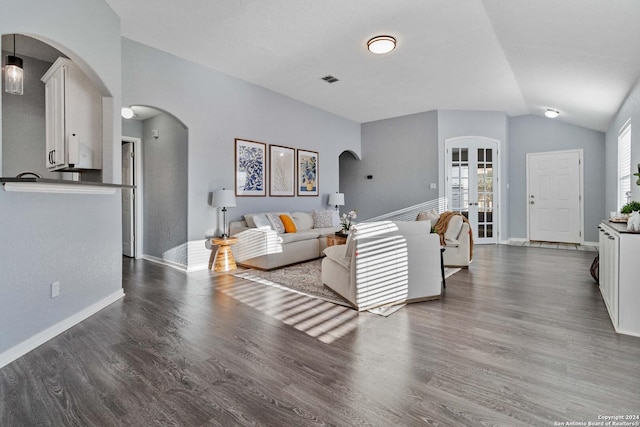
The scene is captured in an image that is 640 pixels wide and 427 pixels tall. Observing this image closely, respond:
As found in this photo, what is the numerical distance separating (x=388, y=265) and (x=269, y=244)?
2.18 m

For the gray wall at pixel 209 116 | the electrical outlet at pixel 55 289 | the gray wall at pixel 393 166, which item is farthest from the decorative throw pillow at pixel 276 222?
the gray wall at pixel 393 166

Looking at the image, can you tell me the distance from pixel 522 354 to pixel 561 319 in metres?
0.95

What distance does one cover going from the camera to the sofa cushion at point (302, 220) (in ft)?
19.6

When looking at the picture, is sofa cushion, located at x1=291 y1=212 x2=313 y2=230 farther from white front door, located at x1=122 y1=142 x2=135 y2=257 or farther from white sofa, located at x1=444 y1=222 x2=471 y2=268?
white front door, located at x1=122 y1=142 x2=135 y2=257

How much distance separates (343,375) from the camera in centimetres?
198

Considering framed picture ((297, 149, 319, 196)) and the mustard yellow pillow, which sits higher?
framed picture ((297, 149, 319, 196))

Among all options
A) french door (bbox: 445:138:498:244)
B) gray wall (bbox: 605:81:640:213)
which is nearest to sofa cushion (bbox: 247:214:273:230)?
french door (bbox: 445:138:498:244)

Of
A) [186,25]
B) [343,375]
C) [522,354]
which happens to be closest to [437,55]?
[186,25]

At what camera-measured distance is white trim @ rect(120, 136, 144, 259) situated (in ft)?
19.1

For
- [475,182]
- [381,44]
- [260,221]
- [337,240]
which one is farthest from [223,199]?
[475,182]

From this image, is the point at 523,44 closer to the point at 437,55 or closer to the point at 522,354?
the point at 437,55

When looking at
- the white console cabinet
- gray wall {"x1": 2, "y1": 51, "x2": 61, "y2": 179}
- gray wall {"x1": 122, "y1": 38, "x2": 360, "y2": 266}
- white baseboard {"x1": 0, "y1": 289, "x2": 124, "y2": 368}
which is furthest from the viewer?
gray wall {"x1": 122, "y1": 38, "x2": 360, "y2": 266}

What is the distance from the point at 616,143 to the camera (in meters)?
5.36

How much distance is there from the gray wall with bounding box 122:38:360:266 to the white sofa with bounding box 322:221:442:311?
2.59 m
